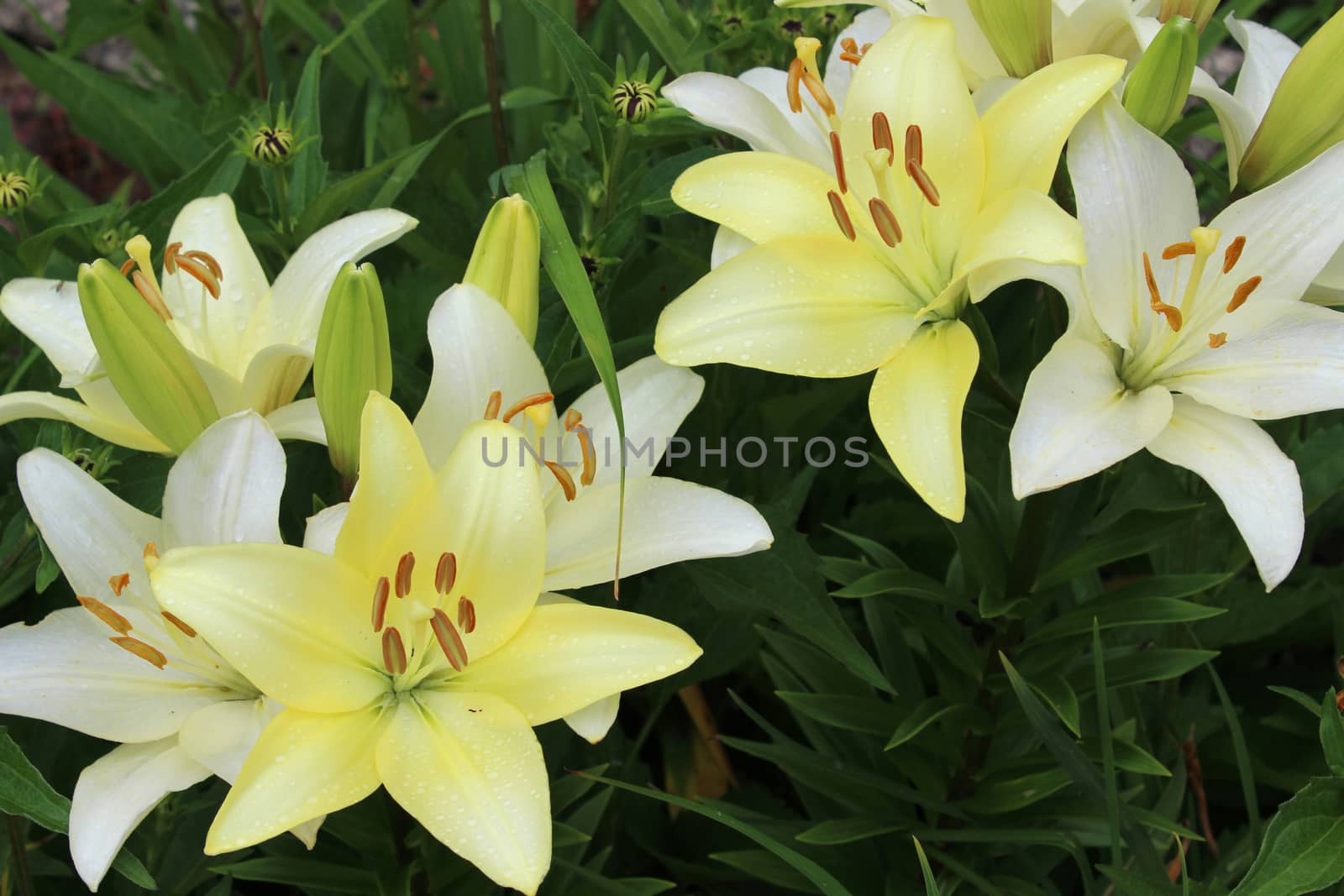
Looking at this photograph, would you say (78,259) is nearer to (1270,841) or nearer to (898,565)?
(898,565)

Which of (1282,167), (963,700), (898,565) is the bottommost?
(963,700)

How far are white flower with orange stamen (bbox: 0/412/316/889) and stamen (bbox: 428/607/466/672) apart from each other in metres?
0.13

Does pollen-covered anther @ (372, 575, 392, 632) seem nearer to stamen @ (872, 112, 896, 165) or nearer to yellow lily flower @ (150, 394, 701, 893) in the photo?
yellow lily flower @ (150, 394, 701, 893)

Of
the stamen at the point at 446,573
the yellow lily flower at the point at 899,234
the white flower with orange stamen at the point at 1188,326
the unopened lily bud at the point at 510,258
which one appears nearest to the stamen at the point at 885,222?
the yellow lily flower at the point at 899,234

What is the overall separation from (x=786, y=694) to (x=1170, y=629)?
19.0 inches

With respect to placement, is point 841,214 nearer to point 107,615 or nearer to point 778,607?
point 778,607

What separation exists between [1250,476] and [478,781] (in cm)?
45

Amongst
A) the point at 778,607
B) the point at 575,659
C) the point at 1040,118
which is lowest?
the point at 778,607

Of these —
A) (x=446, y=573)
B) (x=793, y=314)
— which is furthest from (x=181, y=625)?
(x=793, y=314)

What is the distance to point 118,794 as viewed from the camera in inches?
27.0

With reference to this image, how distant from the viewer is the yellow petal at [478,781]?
0.64 m

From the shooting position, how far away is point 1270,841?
2.38ft

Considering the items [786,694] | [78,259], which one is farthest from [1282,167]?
[78,259]

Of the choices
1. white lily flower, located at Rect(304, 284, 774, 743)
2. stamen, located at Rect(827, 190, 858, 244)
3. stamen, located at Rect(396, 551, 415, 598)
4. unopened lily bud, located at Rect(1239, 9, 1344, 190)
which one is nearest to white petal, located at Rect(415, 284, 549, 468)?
white lily flower, located at Rect(304, 284, 774, 743)
